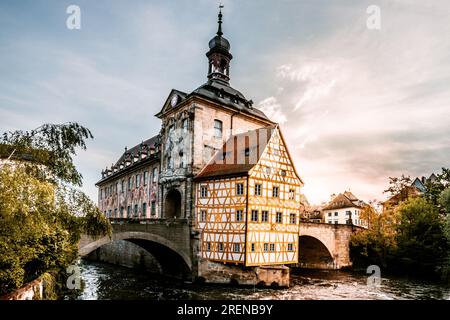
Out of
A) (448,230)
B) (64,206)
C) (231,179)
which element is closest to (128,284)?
(231,179)

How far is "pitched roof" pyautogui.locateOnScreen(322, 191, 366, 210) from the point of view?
60.2m

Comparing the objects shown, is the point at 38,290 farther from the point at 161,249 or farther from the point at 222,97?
the point at 222,97

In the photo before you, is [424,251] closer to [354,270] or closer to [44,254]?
[354,270]

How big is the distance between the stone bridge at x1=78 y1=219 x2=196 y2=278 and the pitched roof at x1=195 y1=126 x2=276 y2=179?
388cm

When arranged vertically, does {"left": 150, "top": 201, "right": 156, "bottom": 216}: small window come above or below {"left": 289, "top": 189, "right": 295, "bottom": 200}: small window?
below

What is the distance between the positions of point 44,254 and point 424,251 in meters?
27.9

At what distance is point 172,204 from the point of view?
2702 cm

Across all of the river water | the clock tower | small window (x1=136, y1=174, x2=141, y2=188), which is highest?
the clock tower

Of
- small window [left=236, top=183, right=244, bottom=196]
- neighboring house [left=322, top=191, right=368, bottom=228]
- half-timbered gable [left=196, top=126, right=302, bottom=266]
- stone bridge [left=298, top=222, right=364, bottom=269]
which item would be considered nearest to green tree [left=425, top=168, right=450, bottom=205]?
stone bridge [left=298, top=222, right=364, bottom=269]

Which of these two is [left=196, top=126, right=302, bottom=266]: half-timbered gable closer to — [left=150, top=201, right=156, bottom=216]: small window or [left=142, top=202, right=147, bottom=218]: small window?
[left=150, top=201, right=156, bottom=216]: small window

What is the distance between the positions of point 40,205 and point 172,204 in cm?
1916

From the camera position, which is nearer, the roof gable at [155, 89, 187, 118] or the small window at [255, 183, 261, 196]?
the small window at [255, 183, 261, 196]

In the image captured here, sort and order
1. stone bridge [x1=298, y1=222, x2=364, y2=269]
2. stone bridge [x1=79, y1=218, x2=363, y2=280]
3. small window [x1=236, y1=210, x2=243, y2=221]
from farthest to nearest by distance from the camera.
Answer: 1. stone bridge [x1=298, y1=222, x2=364, y2=269]
2. small window [x1=236, y1=210, x2=243, y2=221]
3. stone bridge [x1=79, y1=218, x2=363, y2=280]

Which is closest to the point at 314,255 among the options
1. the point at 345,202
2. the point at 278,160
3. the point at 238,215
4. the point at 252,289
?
the point at 278,160
